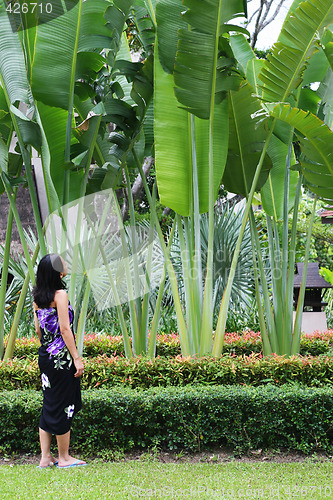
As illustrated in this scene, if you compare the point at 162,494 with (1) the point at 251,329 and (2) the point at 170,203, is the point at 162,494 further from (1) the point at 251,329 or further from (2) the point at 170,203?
(1) the point at 251,329

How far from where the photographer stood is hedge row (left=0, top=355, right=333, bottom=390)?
4.89m

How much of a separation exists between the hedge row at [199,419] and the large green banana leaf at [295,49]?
308cm

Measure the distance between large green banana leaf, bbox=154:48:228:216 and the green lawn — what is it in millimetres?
2877

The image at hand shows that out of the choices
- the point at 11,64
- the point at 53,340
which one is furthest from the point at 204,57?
the point at 53,340

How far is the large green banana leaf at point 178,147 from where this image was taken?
5438 millimetres

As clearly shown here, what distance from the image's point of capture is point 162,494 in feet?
10.5

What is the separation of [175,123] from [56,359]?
3.06 m

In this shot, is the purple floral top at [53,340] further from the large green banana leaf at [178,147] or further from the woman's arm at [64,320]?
the large green banana leaf at [178,147]

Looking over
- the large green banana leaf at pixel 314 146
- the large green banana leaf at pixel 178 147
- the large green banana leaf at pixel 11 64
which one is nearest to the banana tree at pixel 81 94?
the large green banana leaf at pixel 11 64

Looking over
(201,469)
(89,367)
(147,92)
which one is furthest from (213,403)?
(147,92)

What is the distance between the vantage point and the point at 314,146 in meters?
4.94

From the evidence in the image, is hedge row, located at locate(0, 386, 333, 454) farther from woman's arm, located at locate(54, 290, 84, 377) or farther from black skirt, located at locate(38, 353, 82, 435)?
woman's arm, located at locate(54, 290, 84, 377)

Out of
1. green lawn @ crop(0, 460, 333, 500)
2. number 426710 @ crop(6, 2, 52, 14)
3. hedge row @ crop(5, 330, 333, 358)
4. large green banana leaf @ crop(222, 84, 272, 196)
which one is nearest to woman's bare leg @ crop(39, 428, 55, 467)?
green lawn @ crop(0, 460, 333, 500)

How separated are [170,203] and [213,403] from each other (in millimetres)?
2334
